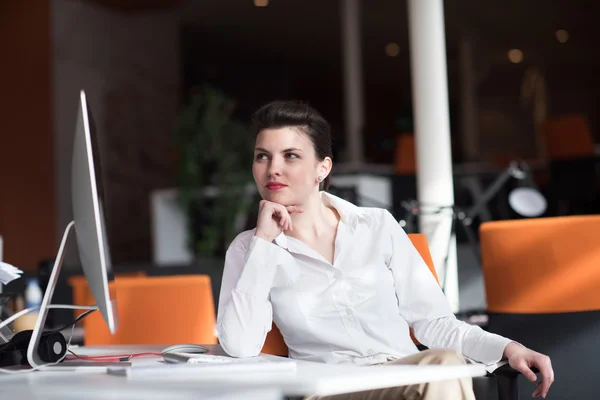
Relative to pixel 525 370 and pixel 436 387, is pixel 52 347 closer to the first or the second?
pixel 436 387

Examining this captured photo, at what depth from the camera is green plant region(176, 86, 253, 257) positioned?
25.8ft

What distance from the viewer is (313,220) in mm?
2219

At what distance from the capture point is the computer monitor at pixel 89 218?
1516 mm

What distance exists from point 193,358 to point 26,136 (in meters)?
8.36

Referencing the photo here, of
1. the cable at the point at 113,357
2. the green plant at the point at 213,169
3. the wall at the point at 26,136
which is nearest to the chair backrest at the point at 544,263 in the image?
the cable at the point at 113,357

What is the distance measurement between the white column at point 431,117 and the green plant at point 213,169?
3607 mm

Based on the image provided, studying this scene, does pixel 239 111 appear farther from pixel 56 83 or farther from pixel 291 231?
pixel 291 231

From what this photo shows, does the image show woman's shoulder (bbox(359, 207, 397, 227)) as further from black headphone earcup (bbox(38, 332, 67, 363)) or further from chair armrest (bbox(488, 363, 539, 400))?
black headphone earcup (bbox(38, 332, 67, 363))

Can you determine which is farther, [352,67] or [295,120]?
[352,67]

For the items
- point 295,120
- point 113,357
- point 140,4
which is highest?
point 140,4

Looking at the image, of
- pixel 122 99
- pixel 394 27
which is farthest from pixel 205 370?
pixel 394 27

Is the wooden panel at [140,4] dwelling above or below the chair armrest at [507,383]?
above

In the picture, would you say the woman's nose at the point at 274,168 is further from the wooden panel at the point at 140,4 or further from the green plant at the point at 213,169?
the wooden panel at the point at 140,4

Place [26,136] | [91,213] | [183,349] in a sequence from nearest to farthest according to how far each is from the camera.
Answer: [91,213]
[183,349]
[26,136]
